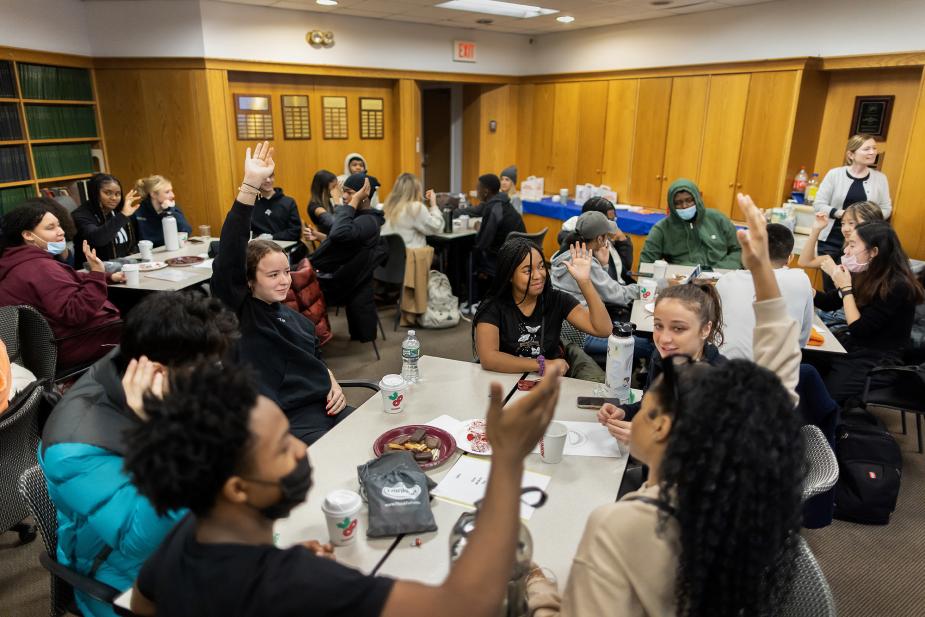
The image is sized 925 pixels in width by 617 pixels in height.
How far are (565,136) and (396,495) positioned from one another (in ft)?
22.9

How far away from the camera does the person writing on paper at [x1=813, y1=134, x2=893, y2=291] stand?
5.08 metres

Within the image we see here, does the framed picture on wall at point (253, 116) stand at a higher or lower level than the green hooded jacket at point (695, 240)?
higher

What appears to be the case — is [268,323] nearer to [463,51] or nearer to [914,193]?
[914,193]

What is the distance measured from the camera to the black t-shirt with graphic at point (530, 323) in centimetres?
279

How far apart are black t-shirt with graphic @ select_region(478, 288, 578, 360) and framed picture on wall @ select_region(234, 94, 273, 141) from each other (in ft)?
15.6

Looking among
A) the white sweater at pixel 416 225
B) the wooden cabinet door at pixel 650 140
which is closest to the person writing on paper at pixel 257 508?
the white sweater at pixel 416 225

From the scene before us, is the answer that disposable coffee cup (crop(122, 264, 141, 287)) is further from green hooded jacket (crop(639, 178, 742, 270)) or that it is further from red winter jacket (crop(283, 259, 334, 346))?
green hooded jacket (crop(639, 178, 742, 270))

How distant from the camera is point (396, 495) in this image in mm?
1659

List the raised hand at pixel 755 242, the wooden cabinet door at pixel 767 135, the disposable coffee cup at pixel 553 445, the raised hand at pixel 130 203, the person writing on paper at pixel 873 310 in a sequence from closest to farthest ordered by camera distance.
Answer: the raised hand at pixel 755 242
the disposable coffee cup at pixel 553 445
the person writing on paper at pixel 873 310
the raised hand at pixel 130 203
the wooden cabinet door at pixel 767 135

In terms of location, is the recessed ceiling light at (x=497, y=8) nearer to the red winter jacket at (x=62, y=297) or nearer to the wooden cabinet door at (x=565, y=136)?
the wooden cabinet door at (x=565, y=136)

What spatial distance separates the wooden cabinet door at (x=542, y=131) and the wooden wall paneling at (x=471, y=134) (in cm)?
76

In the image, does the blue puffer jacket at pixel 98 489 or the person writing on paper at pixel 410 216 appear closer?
the blue puffer jacket at pixel 98 489

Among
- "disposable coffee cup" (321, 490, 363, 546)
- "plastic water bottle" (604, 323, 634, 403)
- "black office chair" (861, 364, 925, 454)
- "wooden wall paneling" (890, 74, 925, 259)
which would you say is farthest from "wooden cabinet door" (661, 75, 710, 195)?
"disposable coffee cup" (321, 490, 363, 546)

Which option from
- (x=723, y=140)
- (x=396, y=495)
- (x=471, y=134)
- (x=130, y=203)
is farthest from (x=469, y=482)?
(x=471, y=134)
